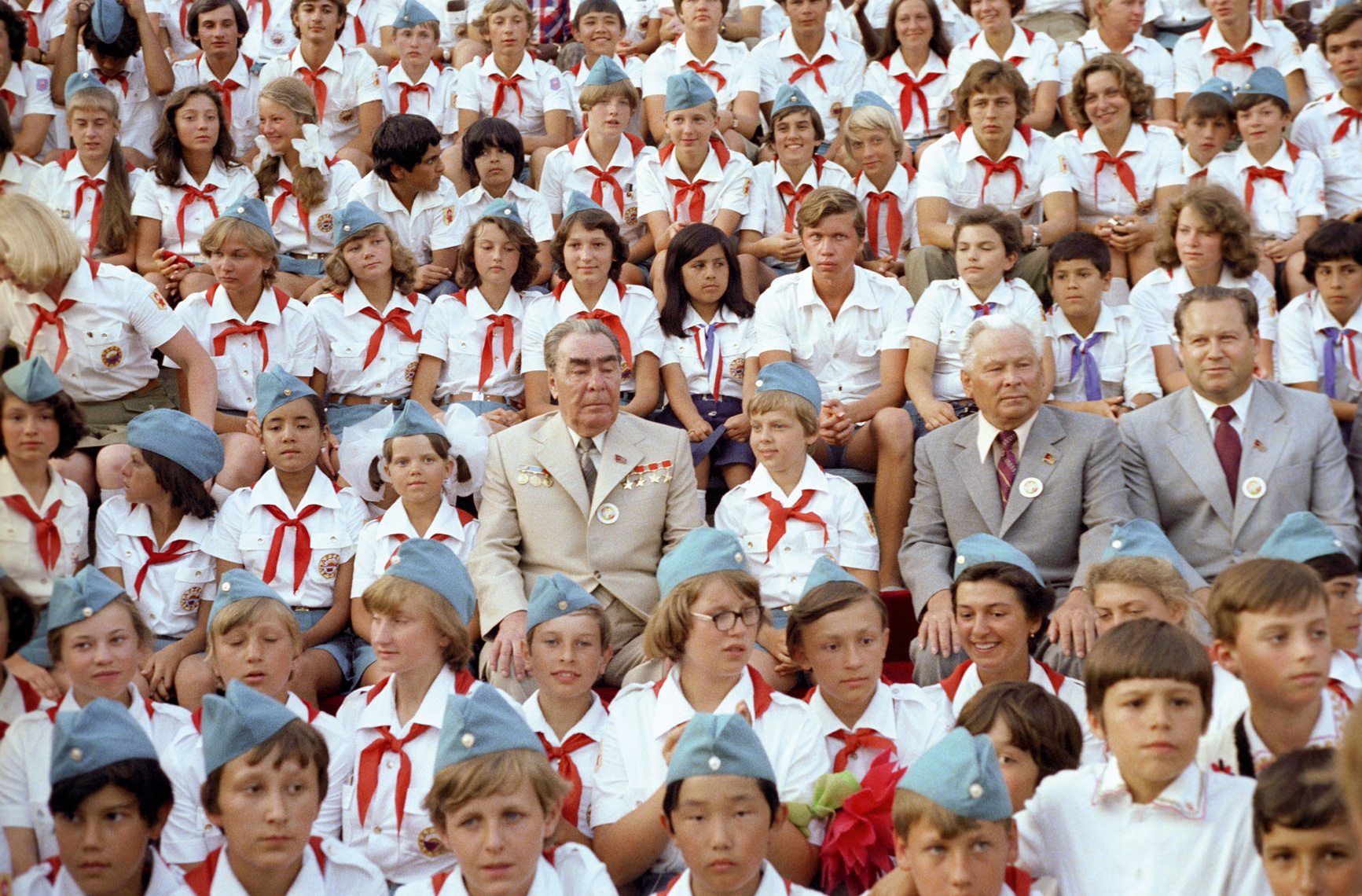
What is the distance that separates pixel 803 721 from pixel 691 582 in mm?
511

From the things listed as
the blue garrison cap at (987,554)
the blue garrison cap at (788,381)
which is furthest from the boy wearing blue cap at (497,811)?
the blue garrison cap at (788,381)

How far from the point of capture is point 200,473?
477 cm

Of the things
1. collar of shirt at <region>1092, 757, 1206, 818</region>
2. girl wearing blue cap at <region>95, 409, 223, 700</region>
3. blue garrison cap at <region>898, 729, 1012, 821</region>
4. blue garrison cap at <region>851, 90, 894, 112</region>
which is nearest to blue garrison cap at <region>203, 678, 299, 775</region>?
girl wearing blue cap at <region>95, 409, 223, 700</region>

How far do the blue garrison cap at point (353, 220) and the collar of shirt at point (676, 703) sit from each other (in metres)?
3.03

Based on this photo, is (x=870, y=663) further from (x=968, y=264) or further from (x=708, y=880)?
(x=968, y=264)

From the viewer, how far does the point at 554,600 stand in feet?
12.9

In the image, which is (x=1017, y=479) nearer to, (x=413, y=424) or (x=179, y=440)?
(x=413, y=424)

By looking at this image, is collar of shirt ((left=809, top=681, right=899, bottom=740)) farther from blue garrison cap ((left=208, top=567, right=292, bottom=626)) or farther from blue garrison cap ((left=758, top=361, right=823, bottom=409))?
blue garrison cap ((left=208, top=567, right=292, bottom=626))

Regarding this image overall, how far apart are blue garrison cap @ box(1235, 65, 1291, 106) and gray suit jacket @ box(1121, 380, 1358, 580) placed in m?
2.76

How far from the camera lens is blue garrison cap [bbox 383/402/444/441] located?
488 centimetres

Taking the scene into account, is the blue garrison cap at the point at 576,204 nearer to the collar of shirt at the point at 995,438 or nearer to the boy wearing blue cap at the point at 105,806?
the collar of shirt at the point at 995,438

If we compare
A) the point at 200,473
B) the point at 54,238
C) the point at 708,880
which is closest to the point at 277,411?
the point at 200,473

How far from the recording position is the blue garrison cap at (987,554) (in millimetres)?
4016

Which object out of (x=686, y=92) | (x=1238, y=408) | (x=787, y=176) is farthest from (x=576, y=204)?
(x=1238, y=408)
